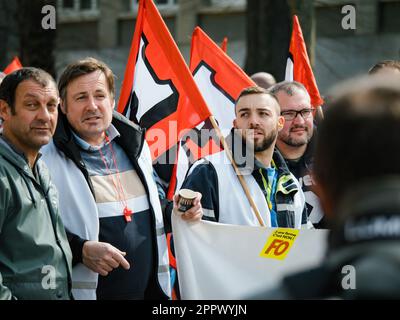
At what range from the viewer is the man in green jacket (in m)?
3.26

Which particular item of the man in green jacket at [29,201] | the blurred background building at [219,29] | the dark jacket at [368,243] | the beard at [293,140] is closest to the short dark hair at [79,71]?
the man in green jacket at [29,201]

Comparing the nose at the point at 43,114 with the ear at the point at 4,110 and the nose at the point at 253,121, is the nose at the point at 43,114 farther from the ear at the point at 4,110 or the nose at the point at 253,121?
the nose at the point at 253,121

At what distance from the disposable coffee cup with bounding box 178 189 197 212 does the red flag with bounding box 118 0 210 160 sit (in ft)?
3.42

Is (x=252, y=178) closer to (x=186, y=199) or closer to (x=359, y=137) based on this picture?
(x=186, y=199)

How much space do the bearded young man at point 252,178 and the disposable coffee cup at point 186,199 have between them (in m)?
0.23

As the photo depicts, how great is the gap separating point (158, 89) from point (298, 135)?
3.11 feet

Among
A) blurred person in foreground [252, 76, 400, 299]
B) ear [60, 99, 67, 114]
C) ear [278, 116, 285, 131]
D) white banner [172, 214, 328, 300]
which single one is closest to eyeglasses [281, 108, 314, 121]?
ear [278, 116, 285, 131]

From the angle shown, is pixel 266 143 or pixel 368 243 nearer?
pixel 368 243

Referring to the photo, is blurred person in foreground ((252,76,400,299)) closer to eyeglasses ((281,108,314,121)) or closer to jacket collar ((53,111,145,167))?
Answer: jacket collar ((53,111,145,167))

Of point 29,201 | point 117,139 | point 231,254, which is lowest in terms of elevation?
point 231,254

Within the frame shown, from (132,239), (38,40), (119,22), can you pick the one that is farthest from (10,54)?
(132,239)

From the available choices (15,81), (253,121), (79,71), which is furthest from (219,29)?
(15,81)

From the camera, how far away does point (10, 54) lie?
18891 millimetres

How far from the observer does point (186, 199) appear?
13.0ft
